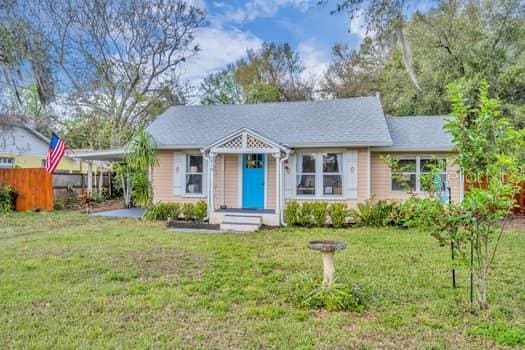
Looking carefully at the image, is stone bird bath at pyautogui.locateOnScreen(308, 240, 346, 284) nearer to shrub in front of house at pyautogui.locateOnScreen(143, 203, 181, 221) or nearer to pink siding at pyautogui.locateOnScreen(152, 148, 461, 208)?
pink siding at pyautogui.locateOnScreen(152, 148, 461, 208)

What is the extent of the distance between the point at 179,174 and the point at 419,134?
7690mm

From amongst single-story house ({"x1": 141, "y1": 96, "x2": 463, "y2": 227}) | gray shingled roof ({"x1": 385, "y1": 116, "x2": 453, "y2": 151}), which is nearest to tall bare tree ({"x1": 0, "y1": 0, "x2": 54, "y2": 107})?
single-story house ({"x1": 141, "y1": 96, "x2": 463, "y2": 227})

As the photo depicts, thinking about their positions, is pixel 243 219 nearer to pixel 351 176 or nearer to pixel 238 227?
pixel 238 227

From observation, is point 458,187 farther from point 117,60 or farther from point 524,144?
point 117,60

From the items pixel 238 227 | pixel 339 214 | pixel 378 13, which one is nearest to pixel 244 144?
pixel 238 227

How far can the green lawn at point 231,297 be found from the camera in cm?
345

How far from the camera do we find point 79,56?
1891cm

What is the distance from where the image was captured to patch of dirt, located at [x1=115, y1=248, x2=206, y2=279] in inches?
219

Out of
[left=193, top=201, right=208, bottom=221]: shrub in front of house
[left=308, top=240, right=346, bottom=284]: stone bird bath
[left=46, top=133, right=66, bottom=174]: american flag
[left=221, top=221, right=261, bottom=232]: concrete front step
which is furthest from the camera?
[left=46, top=133, right=66, bottom=174]: american flag

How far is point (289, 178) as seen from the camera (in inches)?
434

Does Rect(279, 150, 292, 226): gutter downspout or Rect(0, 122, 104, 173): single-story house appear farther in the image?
Rect(0, 122, 104, 173): single-story house

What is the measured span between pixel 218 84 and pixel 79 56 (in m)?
9.08

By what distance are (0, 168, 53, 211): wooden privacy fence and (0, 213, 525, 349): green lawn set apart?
614cm

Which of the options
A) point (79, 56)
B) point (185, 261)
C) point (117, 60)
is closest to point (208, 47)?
point (117, 60)
